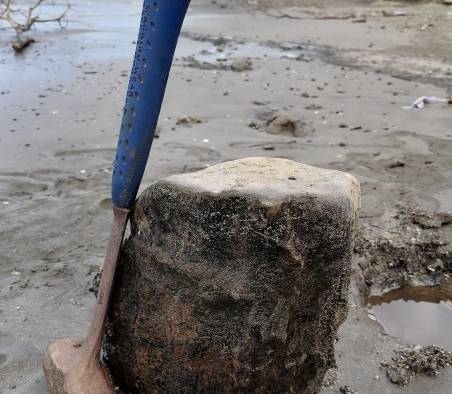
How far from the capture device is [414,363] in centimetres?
246

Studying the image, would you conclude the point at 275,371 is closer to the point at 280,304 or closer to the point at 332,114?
the point at 280,304

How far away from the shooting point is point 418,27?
33.9ft

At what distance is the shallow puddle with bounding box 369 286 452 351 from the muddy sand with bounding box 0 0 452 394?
1cm

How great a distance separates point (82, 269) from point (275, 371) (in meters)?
1.50

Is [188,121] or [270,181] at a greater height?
[270,181]

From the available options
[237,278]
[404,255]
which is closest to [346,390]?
[237,278]

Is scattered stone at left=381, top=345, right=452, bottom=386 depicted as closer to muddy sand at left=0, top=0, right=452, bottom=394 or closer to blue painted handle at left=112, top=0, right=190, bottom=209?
muddy sand at left=0, top=0, right=452, bottom=394

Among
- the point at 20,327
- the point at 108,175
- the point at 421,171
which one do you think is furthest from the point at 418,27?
the point at 20,327

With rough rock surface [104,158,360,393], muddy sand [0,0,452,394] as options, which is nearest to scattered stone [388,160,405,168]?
muddy sand [0,0,452,394]

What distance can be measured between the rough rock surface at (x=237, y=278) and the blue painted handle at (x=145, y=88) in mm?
105

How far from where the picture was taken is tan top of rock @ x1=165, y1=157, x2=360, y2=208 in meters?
1.74

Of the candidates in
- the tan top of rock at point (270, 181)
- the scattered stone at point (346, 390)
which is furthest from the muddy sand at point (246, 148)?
the tan top of rock at point (270, 181)

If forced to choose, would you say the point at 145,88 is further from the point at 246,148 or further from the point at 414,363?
the point at 246,148

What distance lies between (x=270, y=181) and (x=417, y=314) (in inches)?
63.5
